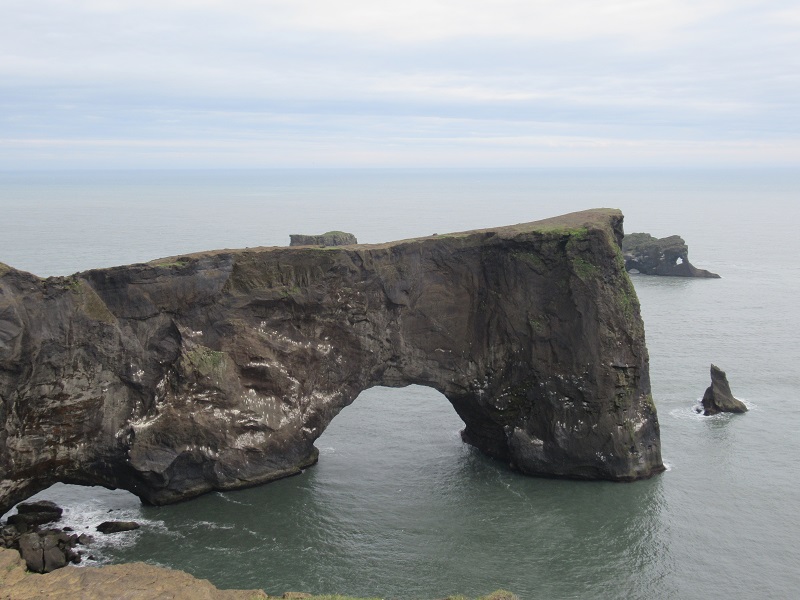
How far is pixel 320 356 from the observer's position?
39281mm

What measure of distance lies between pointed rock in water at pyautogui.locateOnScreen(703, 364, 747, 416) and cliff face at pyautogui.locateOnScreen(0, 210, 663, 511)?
10.6 metres

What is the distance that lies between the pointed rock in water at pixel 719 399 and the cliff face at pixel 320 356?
10.6 metres

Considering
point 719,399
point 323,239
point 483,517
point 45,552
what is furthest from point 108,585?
point 323,239

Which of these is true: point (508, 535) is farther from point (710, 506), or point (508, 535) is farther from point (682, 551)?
point (710, 506)

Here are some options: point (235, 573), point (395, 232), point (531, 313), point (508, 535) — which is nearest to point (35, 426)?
point (235, 573)

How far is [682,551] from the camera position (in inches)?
1307

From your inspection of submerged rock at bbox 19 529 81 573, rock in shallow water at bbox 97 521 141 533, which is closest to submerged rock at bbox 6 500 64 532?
submerged rock at bbox 19 529 81 573

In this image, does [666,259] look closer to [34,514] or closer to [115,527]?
[115,527]

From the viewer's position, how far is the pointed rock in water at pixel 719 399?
48875mm

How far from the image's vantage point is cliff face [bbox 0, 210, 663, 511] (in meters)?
34.8

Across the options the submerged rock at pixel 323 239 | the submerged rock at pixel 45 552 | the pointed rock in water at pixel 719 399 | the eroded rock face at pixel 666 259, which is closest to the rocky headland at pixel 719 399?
the pointed rock in water at pixel 719 399

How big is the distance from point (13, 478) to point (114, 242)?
102 metres

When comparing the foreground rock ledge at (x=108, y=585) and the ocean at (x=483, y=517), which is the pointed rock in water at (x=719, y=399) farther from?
the foreground rock ledge at (x=108, y=585)

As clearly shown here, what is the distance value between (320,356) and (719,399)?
24281mm
